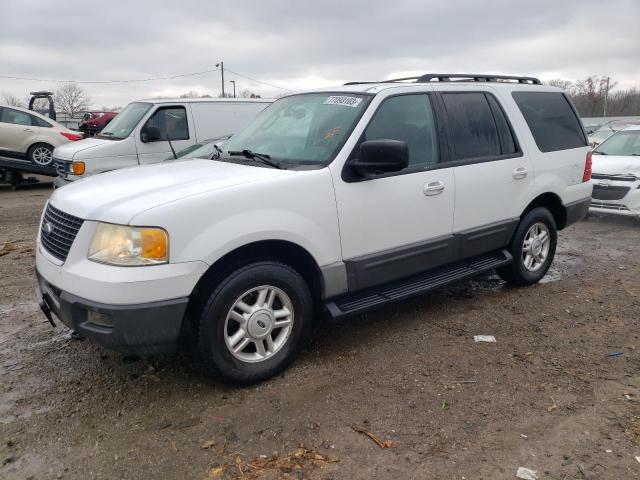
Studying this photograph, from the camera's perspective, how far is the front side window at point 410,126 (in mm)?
3861

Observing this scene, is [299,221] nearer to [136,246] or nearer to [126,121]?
[136,246]

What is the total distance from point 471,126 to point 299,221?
198cm

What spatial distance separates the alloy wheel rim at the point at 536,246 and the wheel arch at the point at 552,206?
0.64ft

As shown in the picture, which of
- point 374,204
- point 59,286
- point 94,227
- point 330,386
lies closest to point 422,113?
point 374,204

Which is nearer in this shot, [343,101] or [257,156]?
[257,156]

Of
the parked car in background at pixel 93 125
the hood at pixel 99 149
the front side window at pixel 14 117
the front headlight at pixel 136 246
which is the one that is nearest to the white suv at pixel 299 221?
the front headlight at pixel 136 246

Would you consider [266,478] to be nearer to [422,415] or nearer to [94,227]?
[422,415]

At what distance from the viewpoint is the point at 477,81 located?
189 inches

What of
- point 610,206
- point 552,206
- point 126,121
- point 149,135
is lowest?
point 610,206

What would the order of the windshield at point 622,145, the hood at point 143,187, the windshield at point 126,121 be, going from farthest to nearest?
1. the windshield at point 622,145
2. the windshield at point 126,121
3. the hood at point 143,187

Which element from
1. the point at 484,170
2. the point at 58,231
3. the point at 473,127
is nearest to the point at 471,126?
the point at 473,127

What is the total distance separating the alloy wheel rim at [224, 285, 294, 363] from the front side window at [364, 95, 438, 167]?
1.35 m

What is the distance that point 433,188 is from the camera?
13.2 feet

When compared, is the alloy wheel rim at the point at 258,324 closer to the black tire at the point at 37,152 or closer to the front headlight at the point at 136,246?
the front headlight at the point at 136,246
